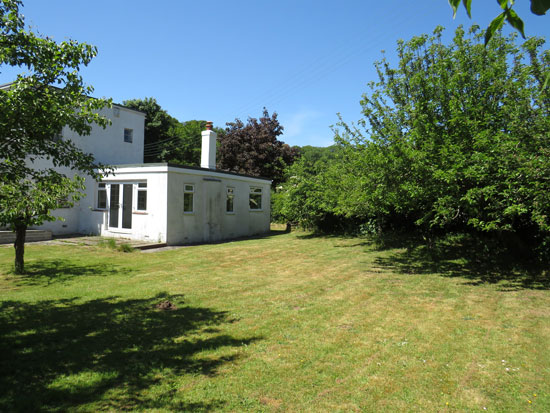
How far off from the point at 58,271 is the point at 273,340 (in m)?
7.17

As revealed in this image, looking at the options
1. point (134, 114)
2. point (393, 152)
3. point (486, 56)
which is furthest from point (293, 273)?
point (134, 114)

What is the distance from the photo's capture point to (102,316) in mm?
5957

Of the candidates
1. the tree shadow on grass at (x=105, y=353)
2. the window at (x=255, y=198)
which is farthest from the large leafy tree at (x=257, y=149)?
the tree shadow on grass at (x=105, y=353)

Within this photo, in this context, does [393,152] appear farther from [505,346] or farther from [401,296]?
[505,346]

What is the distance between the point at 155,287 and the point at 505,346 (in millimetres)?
6573

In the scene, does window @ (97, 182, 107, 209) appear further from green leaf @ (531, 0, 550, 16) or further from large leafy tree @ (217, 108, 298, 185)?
green leaf @ (531, 0, 550, 16)

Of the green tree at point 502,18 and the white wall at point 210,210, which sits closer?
the green tree at point 502,18

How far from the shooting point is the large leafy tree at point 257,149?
1249 inches

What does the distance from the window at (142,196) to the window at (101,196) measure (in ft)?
7.45

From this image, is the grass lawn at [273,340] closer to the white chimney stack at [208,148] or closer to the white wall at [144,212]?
the white wall at [144,212]

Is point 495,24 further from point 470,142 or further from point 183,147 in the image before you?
point 183,147

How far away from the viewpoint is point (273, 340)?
5.05m

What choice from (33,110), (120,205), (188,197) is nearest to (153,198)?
(188,197)

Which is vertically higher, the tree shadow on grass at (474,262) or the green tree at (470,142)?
the green tree at (470,142)
